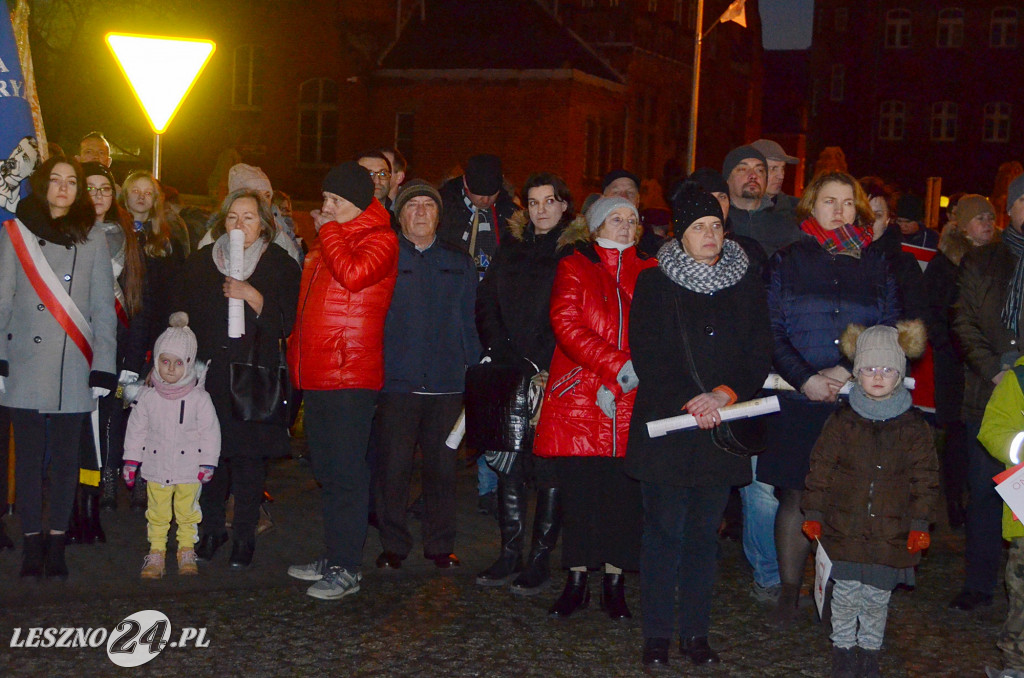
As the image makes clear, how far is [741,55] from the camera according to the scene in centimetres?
4822

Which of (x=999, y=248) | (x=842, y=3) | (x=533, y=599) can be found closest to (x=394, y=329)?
(x=533, y=599)

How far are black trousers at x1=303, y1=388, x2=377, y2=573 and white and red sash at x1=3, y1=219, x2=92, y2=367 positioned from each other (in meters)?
1.34

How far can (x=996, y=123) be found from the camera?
56344 millimetres

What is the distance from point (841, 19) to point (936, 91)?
8.30 m

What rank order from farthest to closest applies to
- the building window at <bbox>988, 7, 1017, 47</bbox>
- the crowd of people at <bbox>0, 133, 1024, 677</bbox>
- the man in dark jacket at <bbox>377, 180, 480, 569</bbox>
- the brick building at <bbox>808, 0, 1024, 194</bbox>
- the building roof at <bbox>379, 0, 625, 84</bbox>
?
the building window at <bbox>988, 7, 1017, 47</bbox> < the brick building at <bbox>808, 0, 1024, 194</bbox> < the building roof at <bbox>379, 0, 625, 84</bbox> < the man in dark jacket at <bbox>377, 180, 480, 569</bbox> < the crowd of people at <bbox>0, 133, 1024, 677</bbox>

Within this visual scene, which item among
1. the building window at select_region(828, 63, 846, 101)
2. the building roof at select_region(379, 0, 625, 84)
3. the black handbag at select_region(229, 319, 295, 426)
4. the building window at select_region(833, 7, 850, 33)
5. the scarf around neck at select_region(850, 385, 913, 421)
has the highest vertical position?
the building window at select_region(833, 7, 850, 33)

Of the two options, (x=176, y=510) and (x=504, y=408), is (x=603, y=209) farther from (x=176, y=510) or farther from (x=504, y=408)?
(x=176, y=510)

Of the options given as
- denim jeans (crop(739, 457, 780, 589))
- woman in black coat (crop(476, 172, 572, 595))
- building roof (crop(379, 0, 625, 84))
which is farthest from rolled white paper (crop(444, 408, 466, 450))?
building roof (crop(379, 0, 625, 84))

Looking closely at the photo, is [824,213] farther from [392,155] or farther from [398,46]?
[398,46]

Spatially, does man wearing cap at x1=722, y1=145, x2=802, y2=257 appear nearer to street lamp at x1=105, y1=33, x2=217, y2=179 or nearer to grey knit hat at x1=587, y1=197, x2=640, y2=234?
grey knit hat at x1=587, y1=197, x2=640, y2=234

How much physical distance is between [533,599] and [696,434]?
163 cm

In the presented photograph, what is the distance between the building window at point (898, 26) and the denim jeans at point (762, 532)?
55651 millimetres

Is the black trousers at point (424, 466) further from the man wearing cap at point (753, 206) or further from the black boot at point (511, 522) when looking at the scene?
the man wearing cap at point (753, 206)

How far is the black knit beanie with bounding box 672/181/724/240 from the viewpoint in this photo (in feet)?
19.6
